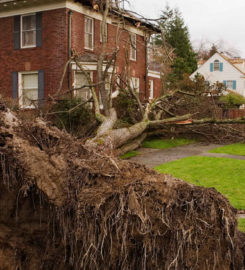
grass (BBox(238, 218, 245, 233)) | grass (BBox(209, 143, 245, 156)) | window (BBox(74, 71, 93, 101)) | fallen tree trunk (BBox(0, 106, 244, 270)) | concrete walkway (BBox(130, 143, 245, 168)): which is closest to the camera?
fallen tree trunk (BBox(0, 106, 244, 270))

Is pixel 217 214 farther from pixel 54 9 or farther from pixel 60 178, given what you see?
pixel 54 9

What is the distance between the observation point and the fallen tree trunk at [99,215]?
437 cm

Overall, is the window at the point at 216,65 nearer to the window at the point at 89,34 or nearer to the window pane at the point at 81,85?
the window at the point at 89,34

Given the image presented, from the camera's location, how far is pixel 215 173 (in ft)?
34.3

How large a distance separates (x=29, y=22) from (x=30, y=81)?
281cm

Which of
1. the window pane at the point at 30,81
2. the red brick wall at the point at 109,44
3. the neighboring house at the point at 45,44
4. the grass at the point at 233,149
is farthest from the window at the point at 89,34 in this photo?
the grass at the point at 233,149

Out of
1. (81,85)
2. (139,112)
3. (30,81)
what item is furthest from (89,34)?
(139,112)

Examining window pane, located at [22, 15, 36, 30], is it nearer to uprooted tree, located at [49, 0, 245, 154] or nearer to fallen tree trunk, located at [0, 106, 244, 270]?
uprooted tree, located at [49, 0, 245, 154]

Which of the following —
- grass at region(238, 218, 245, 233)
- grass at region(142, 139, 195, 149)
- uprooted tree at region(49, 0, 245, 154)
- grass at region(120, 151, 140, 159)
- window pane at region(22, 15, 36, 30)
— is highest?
window pane at region(22, 15, 36, 30)

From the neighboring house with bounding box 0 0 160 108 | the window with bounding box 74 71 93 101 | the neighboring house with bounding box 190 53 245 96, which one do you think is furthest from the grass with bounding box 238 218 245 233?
the neighboring house with bounding box 190 53 245 96

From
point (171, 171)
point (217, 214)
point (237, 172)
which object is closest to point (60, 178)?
point (217, 214)

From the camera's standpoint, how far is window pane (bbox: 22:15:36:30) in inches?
734

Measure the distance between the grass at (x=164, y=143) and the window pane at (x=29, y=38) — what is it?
7.56m

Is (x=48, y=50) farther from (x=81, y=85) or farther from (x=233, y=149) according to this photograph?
(x=233, y=149)
